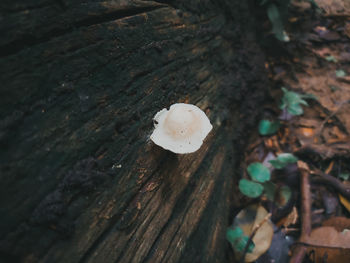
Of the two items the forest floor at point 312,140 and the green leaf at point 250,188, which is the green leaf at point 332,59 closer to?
the forest floor at point 312,140

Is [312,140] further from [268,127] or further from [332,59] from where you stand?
[332,59]

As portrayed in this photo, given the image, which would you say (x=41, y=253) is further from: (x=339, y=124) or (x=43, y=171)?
(x=339, y=124)

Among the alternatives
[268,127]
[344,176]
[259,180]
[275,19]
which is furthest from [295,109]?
[275,19]

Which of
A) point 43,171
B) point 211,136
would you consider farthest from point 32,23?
point 211,136

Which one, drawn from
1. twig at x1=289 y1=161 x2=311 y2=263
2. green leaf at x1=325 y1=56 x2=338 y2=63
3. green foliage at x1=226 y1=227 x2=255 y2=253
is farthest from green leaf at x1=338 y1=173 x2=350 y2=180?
green leaf at x1=325 y1=56 x2=338 y2=63

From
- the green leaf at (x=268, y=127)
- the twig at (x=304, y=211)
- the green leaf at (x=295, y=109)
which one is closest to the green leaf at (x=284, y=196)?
the twig at (x=304, y=211)
